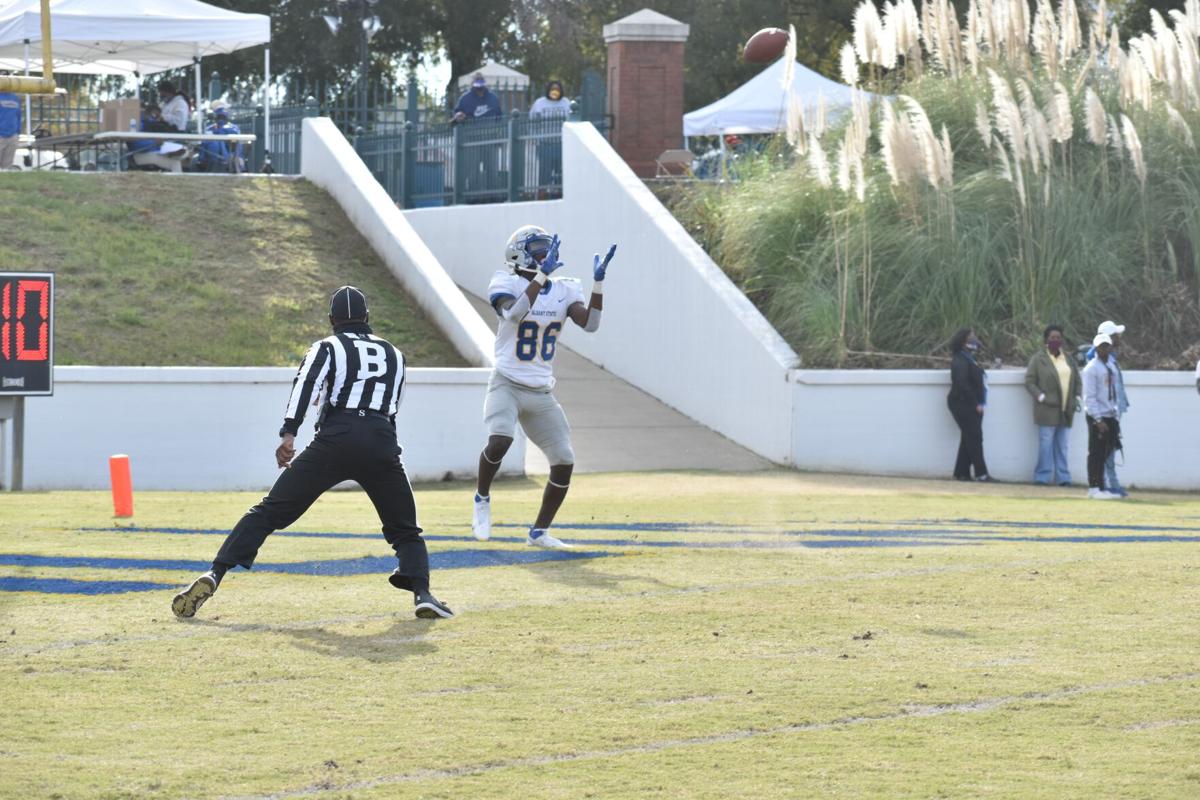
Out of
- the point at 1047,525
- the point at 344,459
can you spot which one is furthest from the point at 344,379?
the point at 1047,525

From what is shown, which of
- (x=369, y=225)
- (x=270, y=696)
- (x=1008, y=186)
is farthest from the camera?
(x=369, y=225)

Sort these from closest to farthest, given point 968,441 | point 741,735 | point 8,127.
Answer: point 741,735 < point 968,441 < point 8,127

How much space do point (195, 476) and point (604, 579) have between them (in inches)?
302

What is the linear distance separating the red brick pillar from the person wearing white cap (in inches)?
380

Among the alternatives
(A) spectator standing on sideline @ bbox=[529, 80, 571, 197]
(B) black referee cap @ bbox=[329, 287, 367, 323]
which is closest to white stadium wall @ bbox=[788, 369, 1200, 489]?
(A) spectator standing on sideline @ bbox=[529, 80, 571, 197]

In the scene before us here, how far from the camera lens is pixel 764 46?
2653 centimetres

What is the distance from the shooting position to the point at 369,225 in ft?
73.0

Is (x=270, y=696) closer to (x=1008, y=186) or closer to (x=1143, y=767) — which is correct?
(x=1143, y=767)

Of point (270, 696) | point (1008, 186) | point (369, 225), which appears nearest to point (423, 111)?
point (369, 225)

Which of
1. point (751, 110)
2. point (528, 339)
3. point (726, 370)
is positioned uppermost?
point (751, 110)

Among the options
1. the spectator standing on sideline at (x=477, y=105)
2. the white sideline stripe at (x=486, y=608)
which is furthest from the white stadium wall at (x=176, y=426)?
the spectator standing on sideline at (x=477, y=105)

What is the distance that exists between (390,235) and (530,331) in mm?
10609

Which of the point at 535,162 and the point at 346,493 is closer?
the point at 346,493

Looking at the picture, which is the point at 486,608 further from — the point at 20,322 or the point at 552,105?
the point at 552,105
